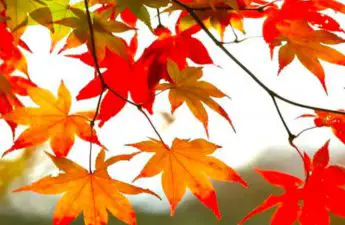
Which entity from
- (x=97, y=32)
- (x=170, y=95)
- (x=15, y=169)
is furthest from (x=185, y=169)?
(x=15, y=169)

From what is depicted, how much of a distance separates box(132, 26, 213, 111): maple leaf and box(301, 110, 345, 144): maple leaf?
14cm

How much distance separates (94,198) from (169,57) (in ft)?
0.62

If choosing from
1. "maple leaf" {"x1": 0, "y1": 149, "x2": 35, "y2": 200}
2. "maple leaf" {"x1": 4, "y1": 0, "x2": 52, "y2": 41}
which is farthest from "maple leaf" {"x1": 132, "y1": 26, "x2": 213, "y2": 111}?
"maple leaf" {"x1": 0, "y1": 149, "x2": 35, "y2": 200}

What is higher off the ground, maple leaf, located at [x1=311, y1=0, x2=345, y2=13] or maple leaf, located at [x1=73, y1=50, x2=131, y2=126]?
maple leaf, located at [x1=311, y1=0, x2=345, y2=13]

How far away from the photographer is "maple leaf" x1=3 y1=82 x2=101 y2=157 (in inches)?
28.7

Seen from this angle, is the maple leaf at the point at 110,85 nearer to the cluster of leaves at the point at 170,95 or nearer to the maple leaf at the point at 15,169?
the cluster of leaves at the point at 170,95

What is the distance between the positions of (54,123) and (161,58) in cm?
16

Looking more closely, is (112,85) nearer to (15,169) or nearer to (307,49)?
(307,49)

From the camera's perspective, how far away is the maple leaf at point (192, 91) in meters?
0.71

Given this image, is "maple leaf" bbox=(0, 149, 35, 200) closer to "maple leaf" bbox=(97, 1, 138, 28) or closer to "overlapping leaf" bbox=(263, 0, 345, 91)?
"maple leaf" bbox=(97, 1, 138, 28)

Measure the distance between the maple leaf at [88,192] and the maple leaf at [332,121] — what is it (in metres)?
0.23

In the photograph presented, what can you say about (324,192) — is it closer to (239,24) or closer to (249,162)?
(239,24)

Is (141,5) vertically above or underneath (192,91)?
above

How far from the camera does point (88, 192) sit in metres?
0.72
